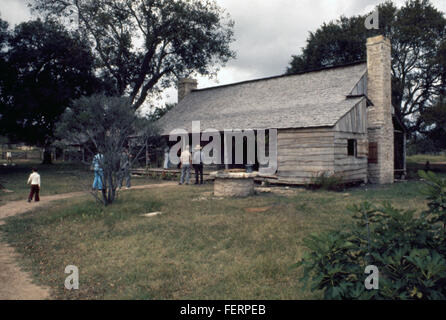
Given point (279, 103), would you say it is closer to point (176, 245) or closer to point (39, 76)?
point (176, 245)

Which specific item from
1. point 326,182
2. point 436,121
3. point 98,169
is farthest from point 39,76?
point 436,121

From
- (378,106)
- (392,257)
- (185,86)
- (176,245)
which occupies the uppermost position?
(185,86)

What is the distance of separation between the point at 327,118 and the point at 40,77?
73.1 feet

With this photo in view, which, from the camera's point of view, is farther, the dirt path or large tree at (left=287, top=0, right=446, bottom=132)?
large tree at (left=287, top=0, right=446, bottom=132)

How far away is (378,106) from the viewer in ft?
61.5

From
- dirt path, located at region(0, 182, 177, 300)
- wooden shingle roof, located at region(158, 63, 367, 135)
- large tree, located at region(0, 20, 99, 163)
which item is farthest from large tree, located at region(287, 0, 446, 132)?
dirt path, located at region(0, 182, 177, 300)

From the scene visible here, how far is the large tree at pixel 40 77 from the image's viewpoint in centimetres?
2447

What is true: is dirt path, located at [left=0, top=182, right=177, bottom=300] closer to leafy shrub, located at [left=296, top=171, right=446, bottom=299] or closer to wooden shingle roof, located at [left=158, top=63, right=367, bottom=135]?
leafy shrub, located at [left=296, top=171, right=446, bottom=299]

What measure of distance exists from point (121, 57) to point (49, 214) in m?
22.1

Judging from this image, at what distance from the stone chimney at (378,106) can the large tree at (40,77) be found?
20.7 metres

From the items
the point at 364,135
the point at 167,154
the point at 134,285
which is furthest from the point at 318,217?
the point at 167,154

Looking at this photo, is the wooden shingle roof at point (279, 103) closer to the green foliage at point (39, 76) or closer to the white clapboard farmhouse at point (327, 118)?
the white clapboard farmhouse at point (327, 118)

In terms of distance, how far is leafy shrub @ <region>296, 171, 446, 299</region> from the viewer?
10.5ft
